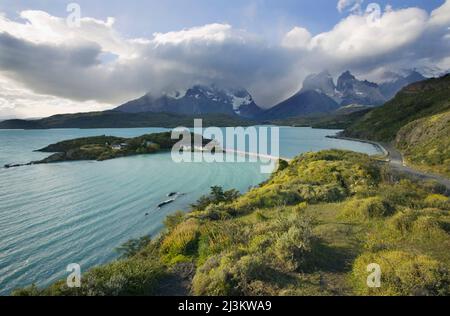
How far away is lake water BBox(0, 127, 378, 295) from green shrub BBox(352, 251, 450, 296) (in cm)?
1802

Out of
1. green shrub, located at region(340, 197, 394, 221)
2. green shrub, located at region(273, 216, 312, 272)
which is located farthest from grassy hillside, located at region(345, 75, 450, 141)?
green shrub, located at region(273, 216, 312, 272)

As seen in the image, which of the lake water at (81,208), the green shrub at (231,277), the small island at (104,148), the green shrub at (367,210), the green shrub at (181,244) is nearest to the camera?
the green shrub at (231,277)

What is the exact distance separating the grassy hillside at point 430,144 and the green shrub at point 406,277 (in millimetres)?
38056

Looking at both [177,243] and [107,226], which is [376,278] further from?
[107,226]

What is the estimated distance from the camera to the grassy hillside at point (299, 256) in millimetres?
8867

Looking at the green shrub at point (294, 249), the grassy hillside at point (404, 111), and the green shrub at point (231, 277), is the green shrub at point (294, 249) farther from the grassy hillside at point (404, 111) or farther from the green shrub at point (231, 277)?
the grassy hillside at point (404, 111)

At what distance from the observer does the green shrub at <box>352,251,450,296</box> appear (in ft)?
27.1

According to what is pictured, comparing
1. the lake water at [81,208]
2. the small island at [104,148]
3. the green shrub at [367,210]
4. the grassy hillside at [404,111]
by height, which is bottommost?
the lake water at [81,208]

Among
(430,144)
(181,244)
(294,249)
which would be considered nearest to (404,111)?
(430,144)

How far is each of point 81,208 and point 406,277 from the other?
34.3m

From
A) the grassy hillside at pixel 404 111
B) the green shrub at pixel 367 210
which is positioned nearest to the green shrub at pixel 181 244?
the green shrub at pixel 367 210

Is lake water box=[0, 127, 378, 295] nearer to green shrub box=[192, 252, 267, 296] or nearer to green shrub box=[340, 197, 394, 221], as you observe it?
green shrub box=[192, 252, 267, 296]

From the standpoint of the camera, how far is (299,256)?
10617mm
